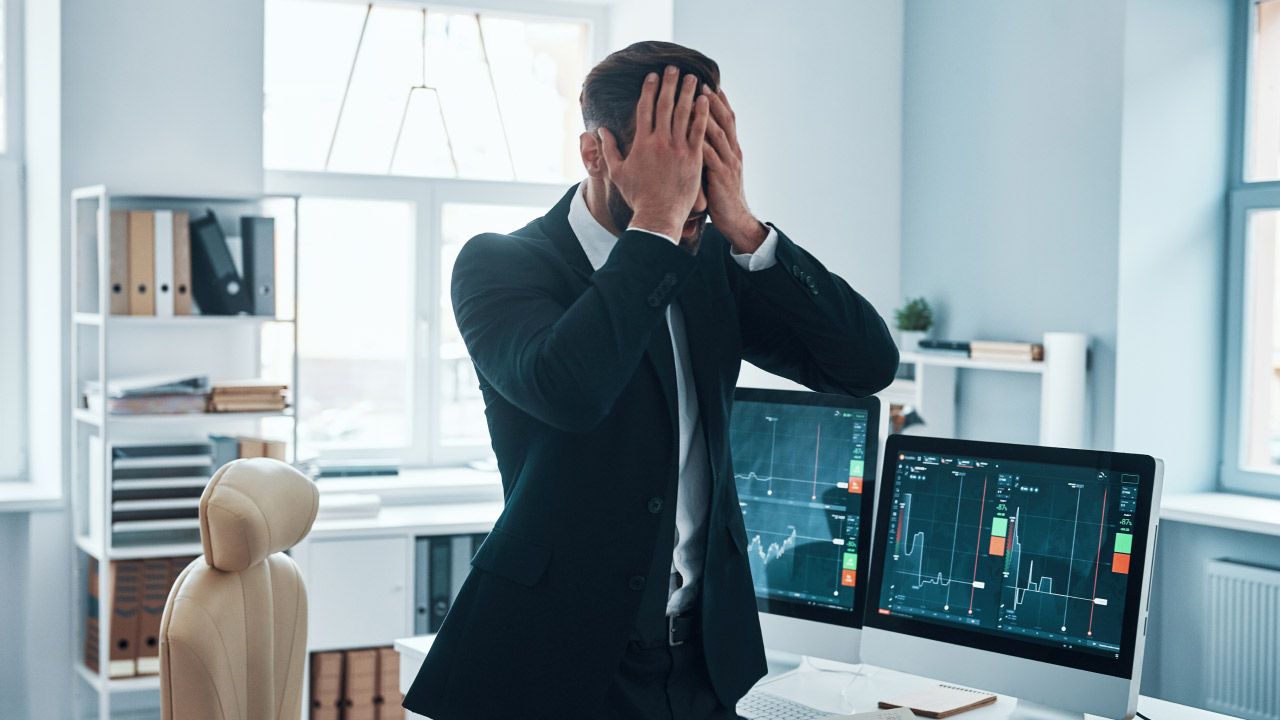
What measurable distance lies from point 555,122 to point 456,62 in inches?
16.6

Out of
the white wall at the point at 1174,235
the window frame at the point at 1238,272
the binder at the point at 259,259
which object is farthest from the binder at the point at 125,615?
the window frame at the point at 1238,272

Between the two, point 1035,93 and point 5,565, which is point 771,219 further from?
point 5,565

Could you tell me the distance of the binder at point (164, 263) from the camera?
3100 millimetres

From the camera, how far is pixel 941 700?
170cm

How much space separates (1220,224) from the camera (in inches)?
133

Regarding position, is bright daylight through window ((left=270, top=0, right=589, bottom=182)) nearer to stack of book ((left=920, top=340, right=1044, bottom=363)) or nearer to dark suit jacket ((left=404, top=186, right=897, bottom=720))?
stack of book ((left=920, top=340, right=1044, bottom=363))

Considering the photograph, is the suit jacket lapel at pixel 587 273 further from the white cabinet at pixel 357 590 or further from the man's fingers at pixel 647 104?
the white cabinet at pixel 357 590

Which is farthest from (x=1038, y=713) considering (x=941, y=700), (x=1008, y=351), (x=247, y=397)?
(x=247, y=397)

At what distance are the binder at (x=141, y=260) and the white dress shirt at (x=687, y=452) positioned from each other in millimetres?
2265

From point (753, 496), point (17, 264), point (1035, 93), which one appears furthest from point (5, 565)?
point (1035, 93)

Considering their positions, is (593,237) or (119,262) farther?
(119,262)

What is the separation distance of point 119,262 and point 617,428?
243cm

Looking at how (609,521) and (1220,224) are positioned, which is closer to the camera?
(609,521)

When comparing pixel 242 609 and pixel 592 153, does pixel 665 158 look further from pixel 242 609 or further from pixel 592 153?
pixel 242 609
